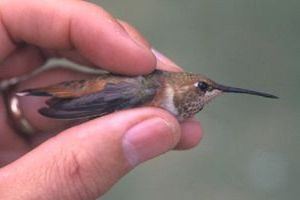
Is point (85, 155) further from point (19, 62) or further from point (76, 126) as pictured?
point (19, 62)

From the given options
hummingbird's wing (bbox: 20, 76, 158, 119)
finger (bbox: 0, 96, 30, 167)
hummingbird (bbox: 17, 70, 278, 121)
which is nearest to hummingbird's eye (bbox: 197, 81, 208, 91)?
hummingbird (bbox: 17, 70, 278, 121)

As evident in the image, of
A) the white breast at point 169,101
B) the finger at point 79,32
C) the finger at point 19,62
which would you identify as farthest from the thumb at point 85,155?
the finger at point 19,62

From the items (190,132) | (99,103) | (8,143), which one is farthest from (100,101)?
(8,143)

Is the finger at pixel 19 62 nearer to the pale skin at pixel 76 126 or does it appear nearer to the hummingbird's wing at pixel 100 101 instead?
the pale skin at pixel 76 126

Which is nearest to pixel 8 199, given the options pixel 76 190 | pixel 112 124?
pixel 76 190

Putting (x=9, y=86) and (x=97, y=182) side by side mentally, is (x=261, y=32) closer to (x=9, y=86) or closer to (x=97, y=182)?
(x=9, y=86)

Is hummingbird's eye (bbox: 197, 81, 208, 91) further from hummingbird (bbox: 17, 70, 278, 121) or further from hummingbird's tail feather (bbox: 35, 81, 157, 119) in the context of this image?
hummingbird's tail feather (bbox: 35, 81, 157, 119)
